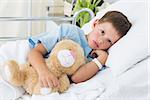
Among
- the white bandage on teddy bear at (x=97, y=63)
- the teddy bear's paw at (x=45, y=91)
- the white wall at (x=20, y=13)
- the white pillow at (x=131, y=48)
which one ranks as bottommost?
the white wall at (x=20, y=13)

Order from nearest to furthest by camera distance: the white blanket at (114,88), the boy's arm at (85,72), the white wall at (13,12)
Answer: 1. the white blanket at (114,88)
2. the boy's arm at (85,72)
3. the white wall at (13,12)

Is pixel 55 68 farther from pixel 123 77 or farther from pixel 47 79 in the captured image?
pixel 123 77

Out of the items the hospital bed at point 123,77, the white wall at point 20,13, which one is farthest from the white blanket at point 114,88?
the white wall at point 20,13

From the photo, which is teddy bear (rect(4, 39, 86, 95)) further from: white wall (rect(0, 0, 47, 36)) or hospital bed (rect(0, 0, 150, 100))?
white wall (rect(0, 0, 47, 36))

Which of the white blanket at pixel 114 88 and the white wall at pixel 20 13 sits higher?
the white blanket at pixel 114 88

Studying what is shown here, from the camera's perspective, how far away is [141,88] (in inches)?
42.4

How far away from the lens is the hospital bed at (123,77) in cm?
102

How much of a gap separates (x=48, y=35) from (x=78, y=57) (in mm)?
186

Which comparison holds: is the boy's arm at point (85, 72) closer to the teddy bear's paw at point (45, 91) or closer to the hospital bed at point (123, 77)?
the hospital bed at point (123, 77)

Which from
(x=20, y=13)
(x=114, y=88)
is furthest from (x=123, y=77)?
(x=20, y=13)

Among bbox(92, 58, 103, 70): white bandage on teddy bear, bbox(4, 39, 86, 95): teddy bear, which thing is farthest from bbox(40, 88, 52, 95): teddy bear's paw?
bbox(92, 58, 103, 70): white bandage on teddy bear

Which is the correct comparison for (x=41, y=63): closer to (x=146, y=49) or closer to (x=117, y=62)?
(x=117, y=62)

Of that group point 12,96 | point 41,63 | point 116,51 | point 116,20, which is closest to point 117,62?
point 116,51

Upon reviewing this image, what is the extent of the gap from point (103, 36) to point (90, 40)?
64mm
